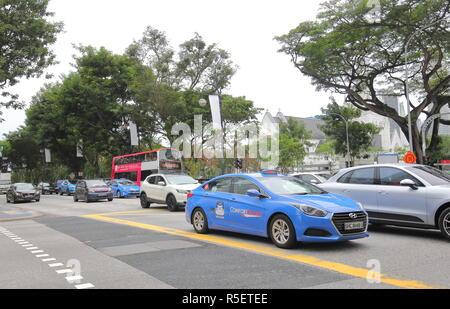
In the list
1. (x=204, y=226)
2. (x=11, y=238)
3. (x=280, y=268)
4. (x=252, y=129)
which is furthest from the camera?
(x=252, y=129)

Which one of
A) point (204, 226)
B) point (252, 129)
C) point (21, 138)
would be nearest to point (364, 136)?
point (252, 129)

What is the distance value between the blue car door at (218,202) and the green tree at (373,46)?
18932 millimetres

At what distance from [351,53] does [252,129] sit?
60.1 ft

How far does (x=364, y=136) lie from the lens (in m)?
48.2

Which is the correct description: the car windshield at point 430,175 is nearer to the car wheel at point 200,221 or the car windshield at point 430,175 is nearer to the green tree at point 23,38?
the car wheel at point 200,221

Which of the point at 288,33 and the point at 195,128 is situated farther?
the point at 195,128

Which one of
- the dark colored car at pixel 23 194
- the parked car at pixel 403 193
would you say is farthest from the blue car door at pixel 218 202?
the dark colored car at pixel 23 194

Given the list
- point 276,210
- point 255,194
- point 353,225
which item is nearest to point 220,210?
point 255,194

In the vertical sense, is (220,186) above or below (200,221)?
above

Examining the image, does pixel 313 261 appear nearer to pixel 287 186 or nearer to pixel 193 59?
pixel 287 186

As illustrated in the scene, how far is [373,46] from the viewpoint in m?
30.1

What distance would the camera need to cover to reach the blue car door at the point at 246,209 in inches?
335

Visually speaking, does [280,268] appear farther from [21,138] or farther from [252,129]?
[21,138]

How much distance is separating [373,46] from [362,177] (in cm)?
2233
